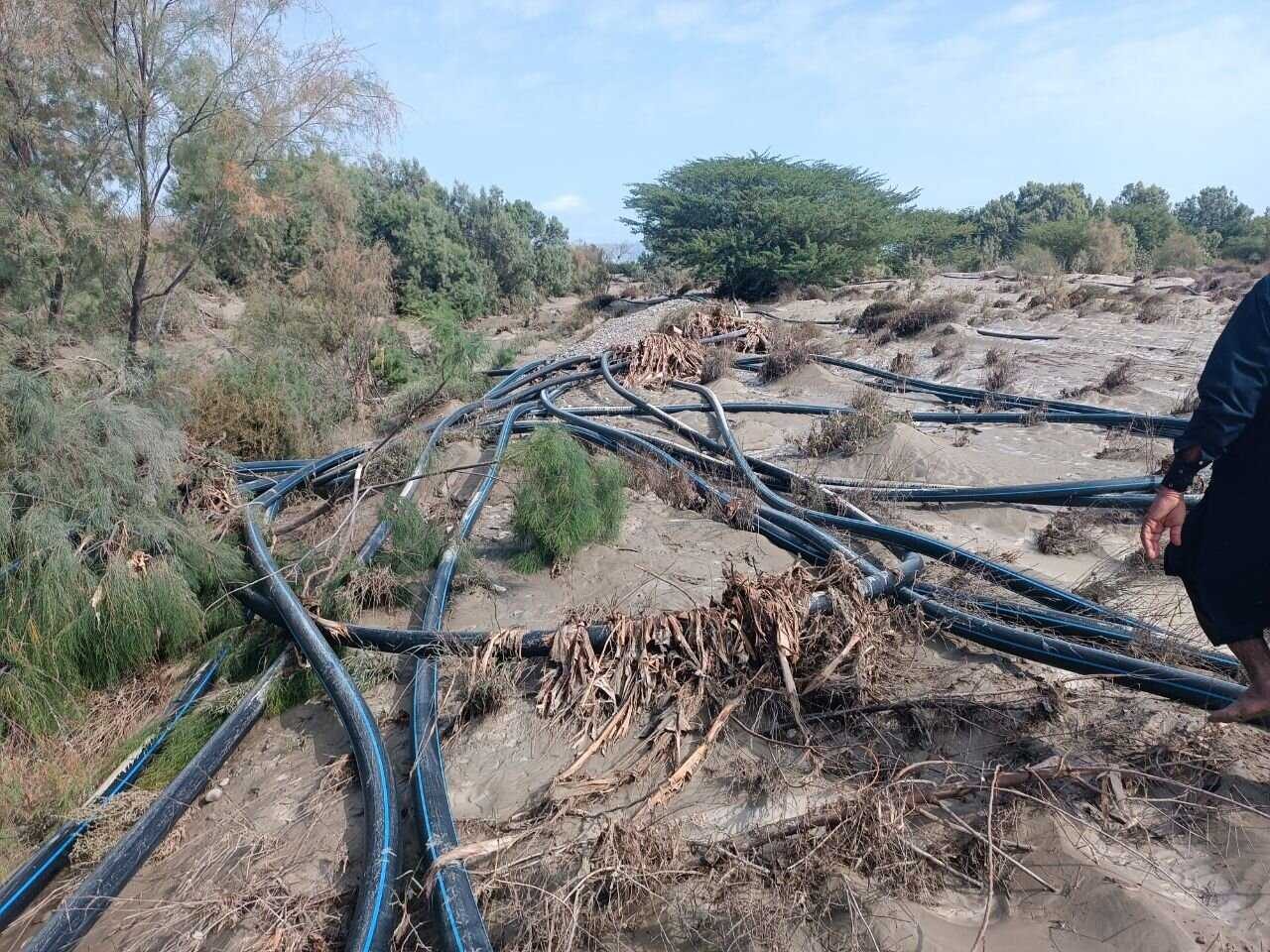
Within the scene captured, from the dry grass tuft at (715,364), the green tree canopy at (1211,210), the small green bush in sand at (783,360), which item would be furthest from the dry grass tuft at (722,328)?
the green tree canopy at (1211,210)

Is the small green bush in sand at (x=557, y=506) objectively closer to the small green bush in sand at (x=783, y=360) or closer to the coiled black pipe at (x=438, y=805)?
the coiled black pipe at (x=438, y=805)

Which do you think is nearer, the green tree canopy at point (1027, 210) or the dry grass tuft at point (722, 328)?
the dry grass tuft at point (722, 328)

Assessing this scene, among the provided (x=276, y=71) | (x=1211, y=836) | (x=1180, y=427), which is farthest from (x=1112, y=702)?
(x=276, y=71)

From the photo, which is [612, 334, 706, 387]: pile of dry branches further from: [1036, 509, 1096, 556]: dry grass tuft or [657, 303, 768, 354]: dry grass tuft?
[1036, 509, 1096, 556]: dry grass tuft

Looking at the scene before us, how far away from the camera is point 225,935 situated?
8.48ft

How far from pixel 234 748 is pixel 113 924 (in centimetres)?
95

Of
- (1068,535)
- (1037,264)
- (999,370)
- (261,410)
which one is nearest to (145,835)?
(1068,535)

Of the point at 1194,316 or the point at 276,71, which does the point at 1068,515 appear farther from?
the point at 1194,316

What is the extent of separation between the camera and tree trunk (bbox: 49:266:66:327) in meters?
8.94

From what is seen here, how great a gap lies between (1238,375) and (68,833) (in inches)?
177

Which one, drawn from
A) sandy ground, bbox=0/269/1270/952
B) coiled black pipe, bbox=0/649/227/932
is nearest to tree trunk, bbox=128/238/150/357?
sandy ground, bbox=0/269/1270/952

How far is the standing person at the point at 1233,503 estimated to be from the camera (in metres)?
2.35

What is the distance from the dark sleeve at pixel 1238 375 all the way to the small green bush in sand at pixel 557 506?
340cm

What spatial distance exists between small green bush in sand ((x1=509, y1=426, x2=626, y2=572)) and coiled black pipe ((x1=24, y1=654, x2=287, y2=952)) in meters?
1.73
